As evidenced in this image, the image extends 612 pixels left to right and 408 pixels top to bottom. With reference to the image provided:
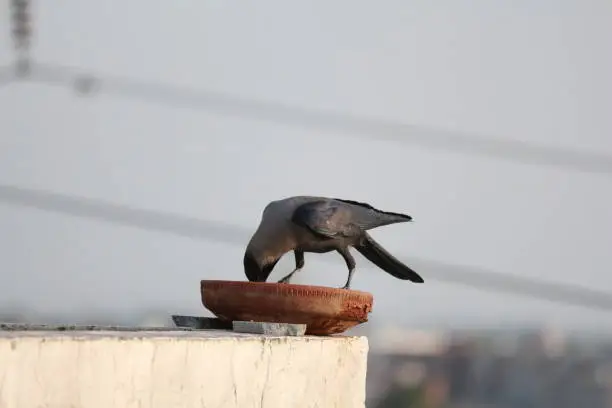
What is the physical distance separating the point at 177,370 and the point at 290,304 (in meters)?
0.79

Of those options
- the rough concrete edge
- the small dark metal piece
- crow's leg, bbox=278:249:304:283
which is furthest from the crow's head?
the rough concrete edge

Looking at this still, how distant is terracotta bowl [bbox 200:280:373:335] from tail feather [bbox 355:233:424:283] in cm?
54

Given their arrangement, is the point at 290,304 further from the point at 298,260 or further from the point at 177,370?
the point at 177,370

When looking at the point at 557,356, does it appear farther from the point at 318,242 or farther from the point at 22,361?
the point at 22,361

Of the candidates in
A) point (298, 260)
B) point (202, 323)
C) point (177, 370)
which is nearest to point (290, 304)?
point (202, 323)

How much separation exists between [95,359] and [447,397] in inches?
752

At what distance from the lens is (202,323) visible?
3.68m

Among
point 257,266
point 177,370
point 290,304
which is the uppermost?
point 257,266

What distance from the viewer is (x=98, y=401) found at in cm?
246

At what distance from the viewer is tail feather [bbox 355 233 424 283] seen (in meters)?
4.11

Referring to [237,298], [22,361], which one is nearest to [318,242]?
[237,298]

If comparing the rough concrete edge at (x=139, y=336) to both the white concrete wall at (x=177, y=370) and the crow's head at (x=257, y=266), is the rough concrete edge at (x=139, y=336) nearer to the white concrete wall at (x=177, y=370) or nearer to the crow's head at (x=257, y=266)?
the white concrete wall at (x=177, y=370)

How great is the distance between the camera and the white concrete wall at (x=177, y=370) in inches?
91.4

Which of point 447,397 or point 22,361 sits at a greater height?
point 22,361
